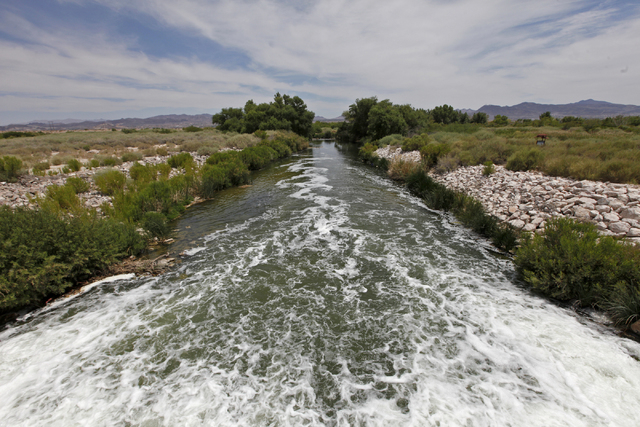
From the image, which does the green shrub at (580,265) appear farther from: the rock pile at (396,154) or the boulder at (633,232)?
the rock pile at (396,154)

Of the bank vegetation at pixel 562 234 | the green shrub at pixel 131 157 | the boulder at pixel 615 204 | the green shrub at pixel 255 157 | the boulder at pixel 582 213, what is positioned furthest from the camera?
the green shrub at pixel 255 157

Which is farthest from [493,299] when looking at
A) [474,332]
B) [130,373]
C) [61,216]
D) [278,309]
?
[61,216]

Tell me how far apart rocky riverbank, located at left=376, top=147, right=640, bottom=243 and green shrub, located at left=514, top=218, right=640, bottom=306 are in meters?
2.01

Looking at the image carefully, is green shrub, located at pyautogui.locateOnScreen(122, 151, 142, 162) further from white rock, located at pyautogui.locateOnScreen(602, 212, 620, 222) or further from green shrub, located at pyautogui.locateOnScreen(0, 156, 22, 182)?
white rock, located at pyautogui.locateOnScreen(602, 212, 620, 222)

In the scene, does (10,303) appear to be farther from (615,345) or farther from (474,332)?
(615,345)

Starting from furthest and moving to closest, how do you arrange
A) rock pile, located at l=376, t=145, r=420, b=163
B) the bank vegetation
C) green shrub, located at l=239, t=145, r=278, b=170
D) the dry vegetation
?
1. rock pile, located at l=376, t=145, r=420, b=163
2. green shrub, located at l=239, t=145, r=278, b=170
3. the dry vegetation
4. the bank vegetation

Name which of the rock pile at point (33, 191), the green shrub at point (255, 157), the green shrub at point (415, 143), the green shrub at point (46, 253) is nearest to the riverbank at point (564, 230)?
the green shrub at point (46, 253)

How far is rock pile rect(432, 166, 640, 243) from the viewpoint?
26.3 feet

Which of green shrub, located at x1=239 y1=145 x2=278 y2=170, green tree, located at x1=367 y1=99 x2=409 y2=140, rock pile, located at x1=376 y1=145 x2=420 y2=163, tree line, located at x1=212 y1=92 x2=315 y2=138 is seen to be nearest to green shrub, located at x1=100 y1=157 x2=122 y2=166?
green shrub, located at x1=239 y1=145 x2=278 y2=170

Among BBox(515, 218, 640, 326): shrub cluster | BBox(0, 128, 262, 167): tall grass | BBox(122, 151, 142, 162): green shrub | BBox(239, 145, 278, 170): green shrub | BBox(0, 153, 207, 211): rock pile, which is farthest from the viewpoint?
BBox(239, 145, 278, 170): green shrub

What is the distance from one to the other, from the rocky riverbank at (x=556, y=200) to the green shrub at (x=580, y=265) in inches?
79.0

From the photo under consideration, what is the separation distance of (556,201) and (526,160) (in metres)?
6.06

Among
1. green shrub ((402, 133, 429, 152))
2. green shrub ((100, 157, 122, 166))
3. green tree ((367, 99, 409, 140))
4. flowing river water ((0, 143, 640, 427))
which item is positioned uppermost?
green tree ((367, 99, 409, 140))

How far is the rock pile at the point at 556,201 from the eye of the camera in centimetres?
802
